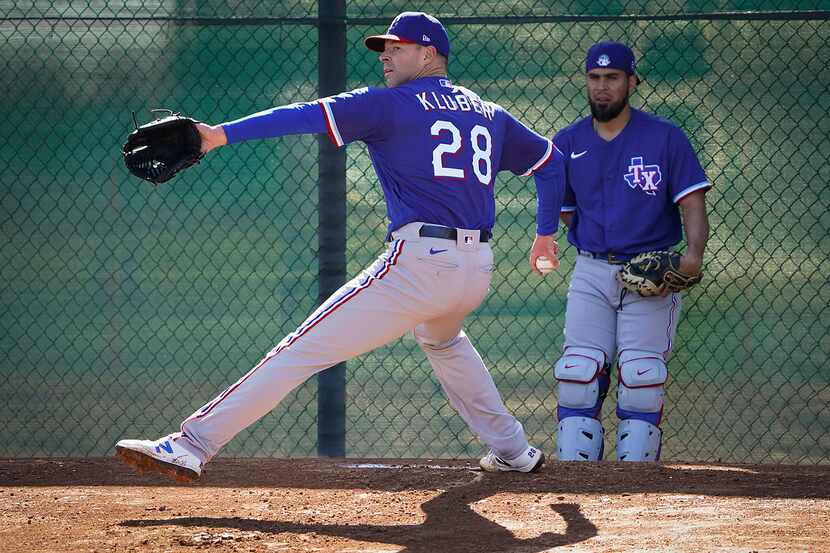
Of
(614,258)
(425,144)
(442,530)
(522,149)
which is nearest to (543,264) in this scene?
(522,149)

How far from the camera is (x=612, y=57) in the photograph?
539cm

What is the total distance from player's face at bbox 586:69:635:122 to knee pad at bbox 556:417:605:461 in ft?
4.75

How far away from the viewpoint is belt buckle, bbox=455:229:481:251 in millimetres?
4266

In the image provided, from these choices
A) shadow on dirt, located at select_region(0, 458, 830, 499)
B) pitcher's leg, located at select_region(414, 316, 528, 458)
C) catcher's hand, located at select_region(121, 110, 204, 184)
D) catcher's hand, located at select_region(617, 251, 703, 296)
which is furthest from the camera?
catcher's hand, located at select_region(617, 251, 703, 296)

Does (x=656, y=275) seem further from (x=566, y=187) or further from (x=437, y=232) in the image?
(x=437, y=232)

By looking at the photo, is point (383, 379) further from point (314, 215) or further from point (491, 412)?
point (491, 412)

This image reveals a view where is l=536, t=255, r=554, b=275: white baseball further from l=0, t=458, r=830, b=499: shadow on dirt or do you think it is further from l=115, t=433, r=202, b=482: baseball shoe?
l=115, t=433, r=202, b=482: baseball shoe

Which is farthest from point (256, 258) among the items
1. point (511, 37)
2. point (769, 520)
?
point (769, 520)

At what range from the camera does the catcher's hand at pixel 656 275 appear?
521cm

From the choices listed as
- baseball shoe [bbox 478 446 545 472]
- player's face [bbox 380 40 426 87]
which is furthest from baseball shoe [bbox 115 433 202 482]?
player's face [bbox 380 40 426 87]

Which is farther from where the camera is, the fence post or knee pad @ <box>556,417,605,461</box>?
the fence post

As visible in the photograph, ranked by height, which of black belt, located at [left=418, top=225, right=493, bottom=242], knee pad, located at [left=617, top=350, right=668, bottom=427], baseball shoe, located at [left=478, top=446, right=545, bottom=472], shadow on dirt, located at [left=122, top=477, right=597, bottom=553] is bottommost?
shadow on dirt, located at [left=122, top=477, right=597, bottom=553]

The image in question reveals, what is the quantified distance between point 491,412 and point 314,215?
1899mm

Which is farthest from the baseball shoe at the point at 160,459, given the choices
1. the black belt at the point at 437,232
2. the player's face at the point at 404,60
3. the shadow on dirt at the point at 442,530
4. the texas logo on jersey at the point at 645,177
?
the texas logo on jersey at the point at 645,177
